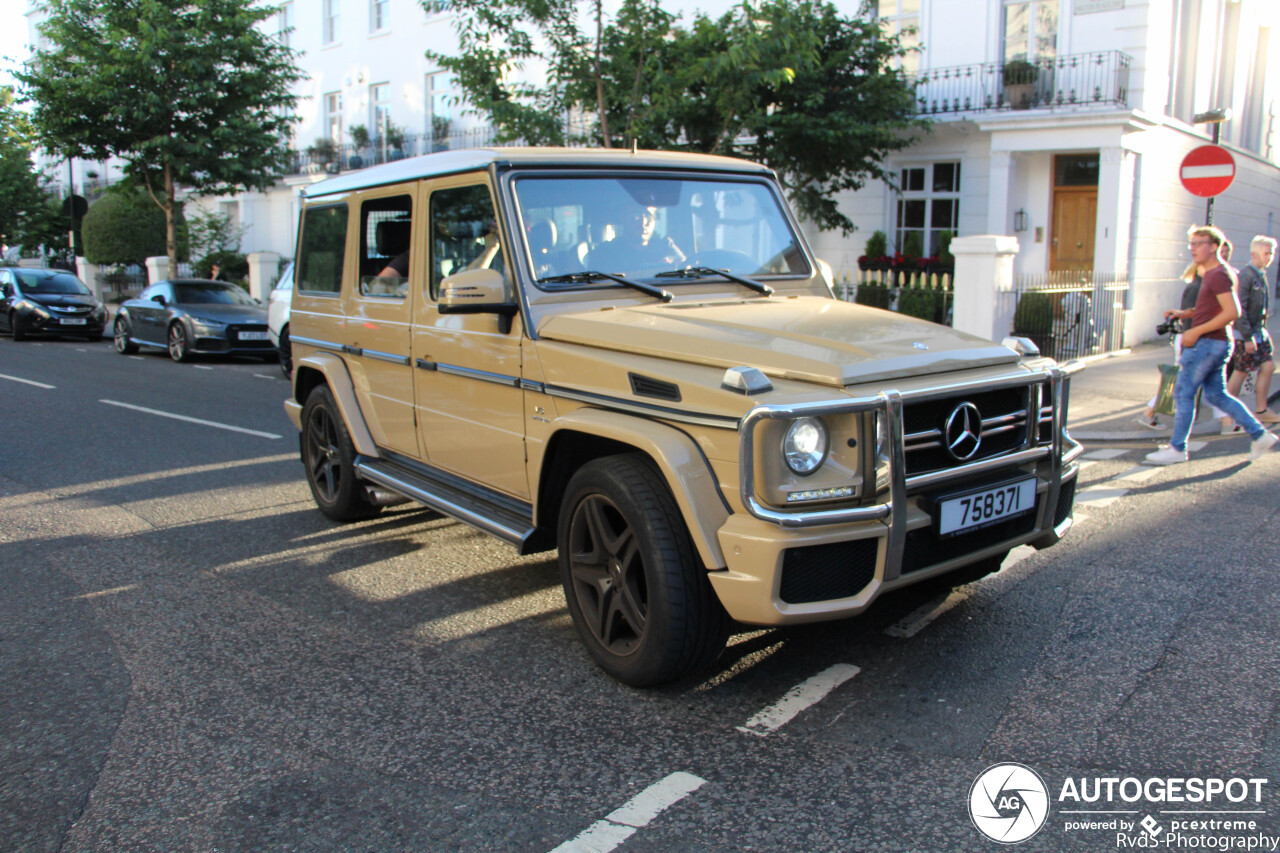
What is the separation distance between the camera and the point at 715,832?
2865 millimetres

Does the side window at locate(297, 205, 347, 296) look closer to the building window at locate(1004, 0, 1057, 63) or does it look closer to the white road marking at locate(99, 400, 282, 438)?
the white road marking at locate(99, 400, 282, 438)

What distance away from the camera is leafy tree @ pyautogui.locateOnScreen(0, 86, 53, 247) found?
37969 millimetres

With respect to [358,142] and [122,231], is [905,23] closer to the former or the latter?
[358,142]

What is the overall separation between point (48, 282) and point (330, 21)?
16.8 metres

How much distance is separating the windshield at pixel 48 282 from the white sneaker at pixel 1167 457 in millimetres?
21577

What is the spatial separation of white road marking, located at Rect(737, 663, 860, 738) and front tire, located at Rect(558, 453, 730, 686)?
0.29m

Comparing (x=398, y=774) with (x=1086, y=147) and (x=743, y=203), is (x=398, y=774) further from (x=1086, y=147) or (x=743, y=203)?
(x=1086, y=147)

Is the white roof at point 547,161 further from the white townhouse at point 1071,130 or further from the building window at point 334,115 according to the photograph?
the building window at point 334,115

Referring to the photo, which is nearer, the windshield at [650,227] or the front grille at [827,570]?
the front grille at [827,570]

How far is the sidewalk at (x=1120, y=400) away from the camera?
9.46 metres

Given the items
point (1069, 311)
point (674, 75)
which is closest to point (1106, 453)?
point (1069, 311)

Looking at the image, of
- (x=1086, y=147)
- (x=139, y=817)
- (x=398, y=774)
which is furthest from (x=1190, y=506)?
(x=1086, y=147)

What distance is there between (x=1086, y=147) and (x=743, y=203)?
15.9m

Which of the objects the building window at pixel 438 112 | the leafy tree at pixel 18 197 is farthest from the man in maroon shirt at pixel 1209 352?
the leafy tree at pixel 18 197
